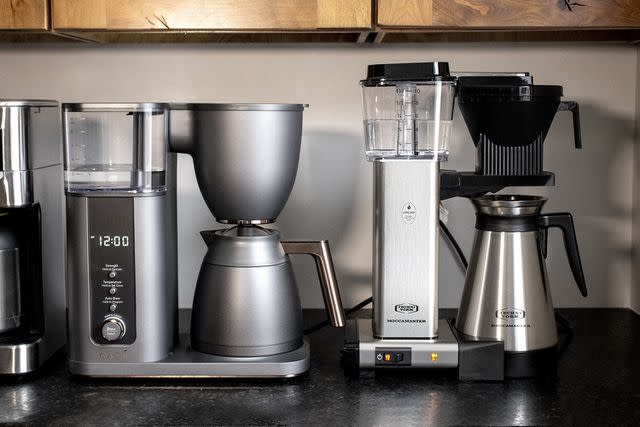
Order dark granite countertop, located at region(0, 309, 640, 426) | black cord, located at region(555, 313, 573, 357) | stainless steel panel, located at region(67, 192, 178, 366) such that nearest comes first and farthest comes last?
dark granite countertop, located at region(0, 309, 640, 426) → stainless steel panel, located at region(67, 192, 178, 366) → black cord, located at region(555, 313, 573, 357)

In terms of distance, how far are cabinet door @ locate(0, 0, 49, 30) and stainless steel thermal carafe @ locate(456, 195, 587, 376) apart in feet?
2.36

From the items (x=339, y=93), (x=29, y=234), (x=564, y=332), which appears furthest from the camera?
(x=339, y=93)

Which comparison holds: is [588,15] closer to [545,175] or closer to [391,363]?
[545,175]

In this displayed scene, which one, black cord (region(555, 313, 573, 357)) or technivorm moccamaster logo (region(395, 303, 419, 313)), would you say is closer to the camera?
technivorm moccamaster logo (region(395, 303, 419, 313))

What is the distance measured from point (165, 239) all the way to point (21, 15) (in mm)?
414

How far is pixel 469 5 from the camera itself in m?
1.35

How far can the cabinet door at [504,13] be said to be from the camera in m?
1.35

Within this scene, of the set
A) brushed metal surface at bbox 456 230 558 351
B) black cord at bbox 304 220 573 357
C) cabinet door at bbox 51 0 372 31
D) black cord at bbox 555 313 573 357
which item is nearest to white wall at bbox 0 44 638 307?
black cord at bbox 304 220 573 357

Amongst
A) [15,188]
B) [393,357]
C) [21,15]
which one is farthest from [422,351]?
[21,15]

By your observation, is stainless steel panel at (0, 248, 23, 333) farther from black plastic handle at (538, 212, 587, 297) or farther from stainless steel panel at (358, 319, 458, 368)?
black plastic handle at (538, 212, 587, 297)

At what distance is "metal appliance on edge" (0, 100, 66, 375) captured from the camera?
127cm

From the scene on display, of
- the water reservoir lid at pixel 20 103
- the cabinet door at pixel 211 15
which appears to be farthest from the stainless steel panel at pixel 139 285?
the cabinet door at pixel 211 15

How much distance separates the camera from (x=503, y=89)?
1.29 metres

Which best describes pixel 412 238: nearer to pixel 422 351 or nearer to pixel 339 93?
pixel 422 351
